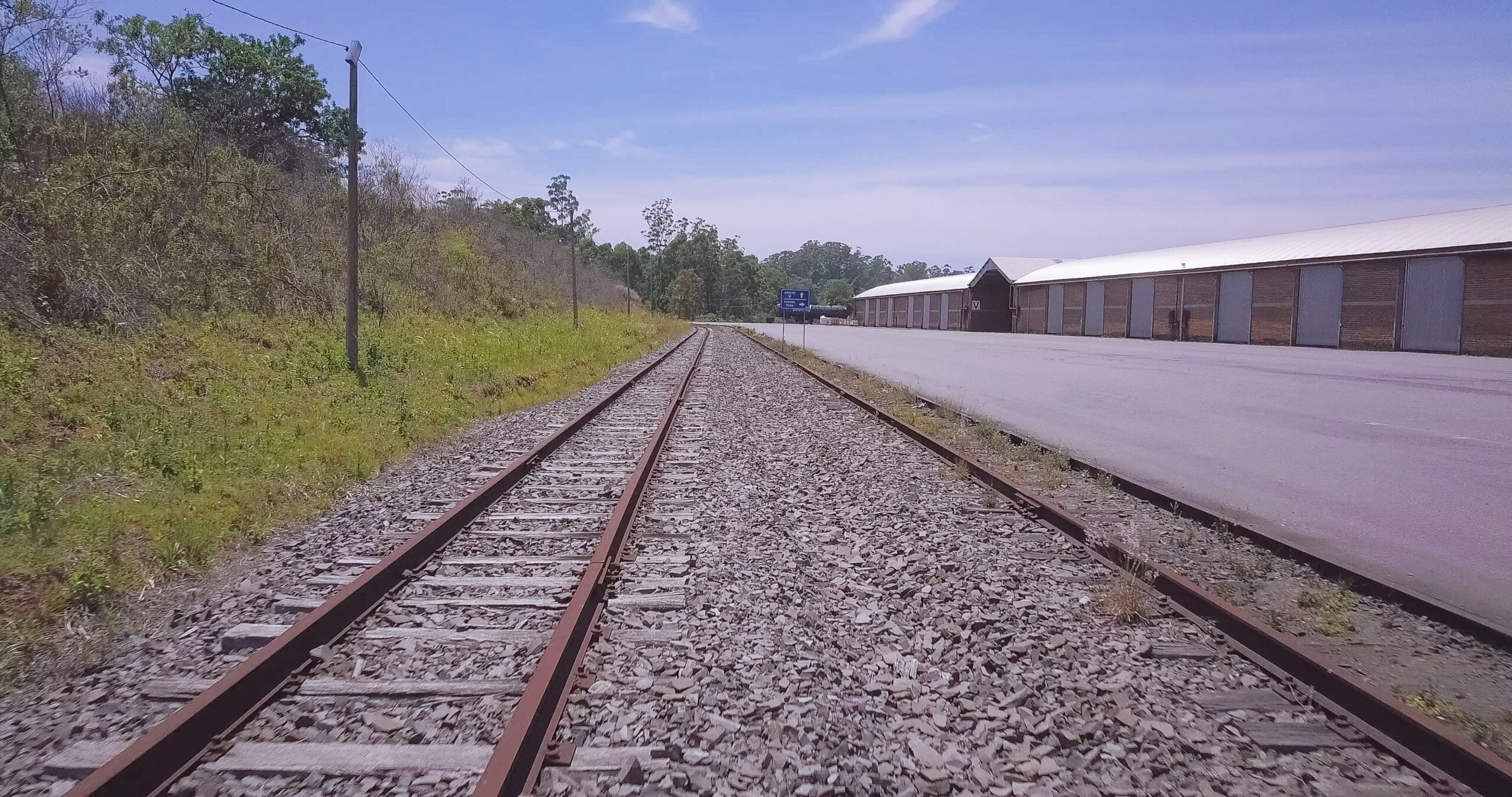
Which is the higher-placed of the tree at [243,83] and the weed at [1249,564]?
the tree at [243,83]

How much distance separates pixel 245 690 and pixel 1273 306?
46.5 metres

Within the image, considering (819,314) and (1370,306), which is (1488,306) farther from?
(819,314)

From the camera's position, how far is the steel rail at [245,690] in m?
3.14

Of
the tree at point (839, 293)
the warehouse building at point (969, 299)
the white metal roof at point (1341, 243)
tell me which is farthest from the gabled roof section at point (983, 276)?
the tree at point (839, 293)

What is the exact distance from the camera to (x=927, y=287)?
88000mm

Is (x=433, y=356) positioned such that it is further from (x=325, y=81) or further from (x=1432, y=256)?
(x=1432, y=256)

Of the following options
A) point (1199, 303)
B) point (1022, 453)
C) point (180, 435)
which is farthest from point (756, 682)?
point (1199, 303)

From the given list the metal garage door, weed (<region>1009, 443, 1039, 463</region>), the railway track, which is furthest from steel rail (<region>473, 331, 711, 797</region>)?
the metal garage door

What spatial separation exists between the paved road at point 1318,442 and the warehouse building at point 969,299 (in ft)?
143

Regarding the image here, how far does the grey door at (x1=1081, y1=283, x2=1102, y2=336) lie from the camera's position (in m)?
56.1

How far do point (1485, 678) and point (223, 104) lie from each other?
122 feet

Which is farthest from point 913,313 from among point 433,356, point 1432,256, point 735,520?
point 735,520

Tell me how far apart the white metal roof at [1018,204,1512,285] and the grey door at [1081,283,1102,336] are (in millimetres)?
798

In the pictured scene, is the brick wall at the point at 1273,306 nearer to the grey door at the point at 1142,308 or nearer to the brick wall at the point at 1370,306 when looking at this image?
the brick wall at the point at 1370,306
